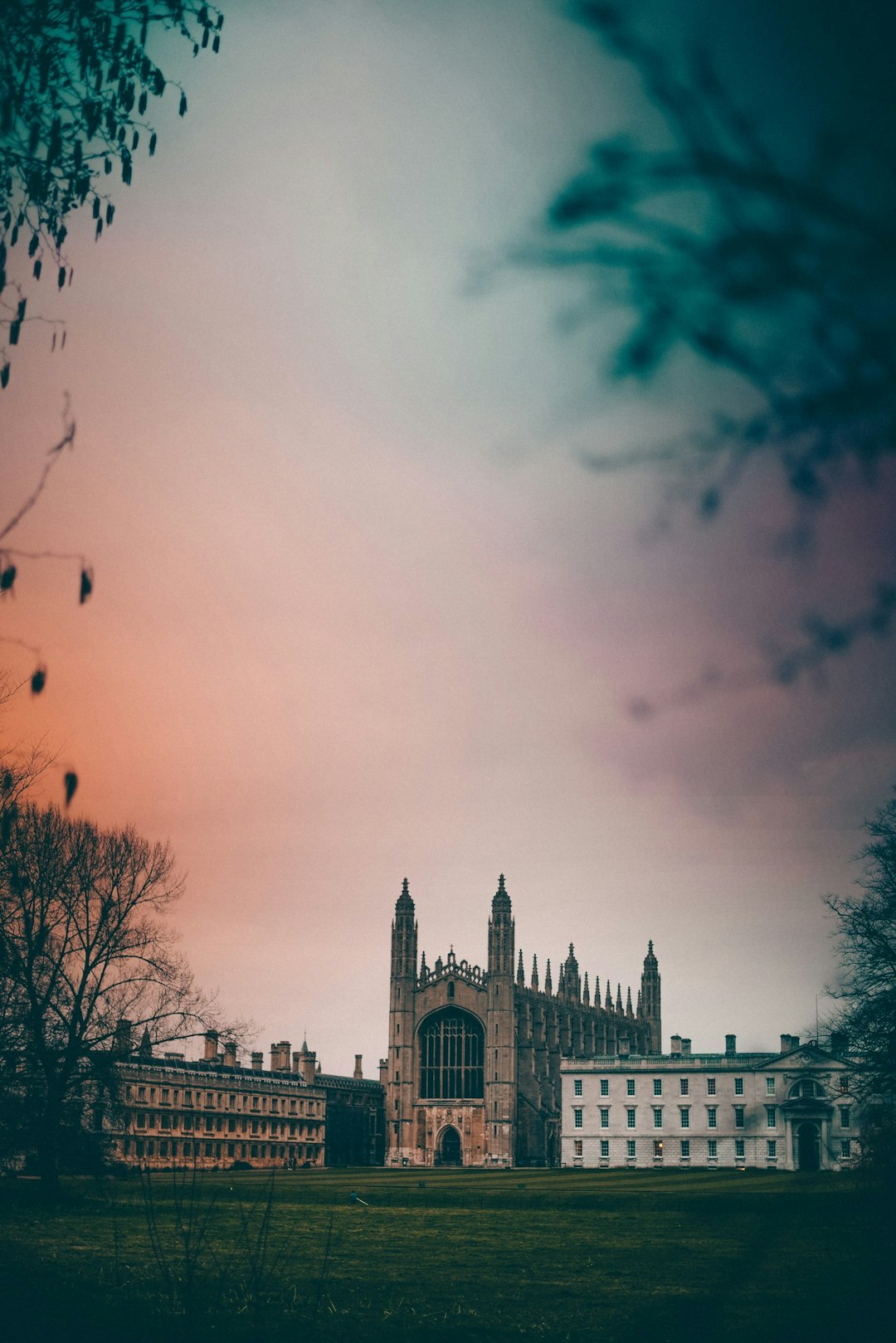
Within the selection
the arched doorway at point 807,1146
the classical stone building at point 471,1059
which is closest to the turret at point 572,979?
the classical stone building at point 471,1059

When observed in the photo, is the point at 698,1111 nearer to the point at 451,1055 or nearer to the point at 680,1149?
the point at 680,1149

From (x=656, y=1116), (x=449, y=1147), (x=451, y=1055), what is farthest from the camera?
(x=451, y=1055)

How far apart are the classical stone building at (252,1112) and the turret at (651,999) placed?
3767 centimetres

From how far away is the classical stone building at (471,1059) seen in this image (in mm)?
105062

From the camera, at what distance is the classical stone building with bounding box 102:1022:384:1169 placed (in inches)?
3590

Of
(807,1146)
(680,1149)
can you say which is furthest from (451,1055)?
(807,1146)

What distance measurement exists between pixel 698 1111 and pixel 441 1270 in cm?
7886

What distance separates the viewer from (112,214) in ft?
31.2

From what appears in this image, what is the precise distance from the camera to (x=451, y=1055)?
109 meters

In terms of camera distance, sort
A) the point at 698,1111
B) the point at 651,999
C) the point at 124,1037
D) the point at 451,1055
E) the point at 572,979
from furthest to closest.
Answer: the point at 651,999
the point at 572,979
the point at 451,1055
the point at 698,1111
the point at 124,1037

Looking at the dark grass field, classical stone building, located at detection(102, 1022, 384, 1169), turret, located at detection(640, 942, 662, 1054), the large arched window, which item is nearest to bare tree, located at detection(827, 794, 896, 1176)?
the dark grass field

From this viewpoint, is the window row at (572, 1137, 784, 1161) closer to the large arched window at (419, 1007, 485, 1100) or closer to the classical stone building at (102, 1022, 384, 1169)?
the large arched window at (419, 1007, 485, 1100)

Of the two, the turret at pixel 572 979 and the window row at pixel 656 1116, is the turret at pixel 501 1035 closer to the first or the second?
the window row at pixel 656 1116

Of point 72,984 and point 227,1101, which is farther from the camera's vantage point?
point 227,1101
